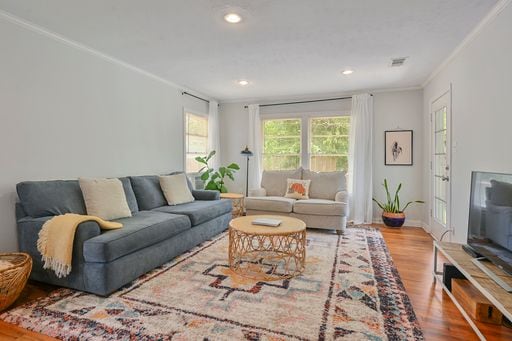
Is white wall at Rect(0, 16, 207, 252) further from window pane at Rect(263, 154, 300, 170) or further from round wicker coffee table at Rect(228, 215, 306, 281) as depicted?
window pane at Rect(263, 154, 300, 170)

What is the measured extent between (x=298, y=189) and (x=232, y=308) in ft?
9.35

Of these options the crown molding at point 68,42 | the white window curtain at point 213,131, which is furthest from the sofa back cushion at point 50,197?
the white window curtain at point 213,131

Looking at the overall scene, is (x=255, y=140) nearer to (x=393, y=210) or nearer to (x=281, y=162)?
(x=281, y=162)

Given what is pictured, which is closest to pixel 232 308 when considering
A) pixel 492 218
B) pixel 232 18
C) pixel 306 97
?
pixel 492 218

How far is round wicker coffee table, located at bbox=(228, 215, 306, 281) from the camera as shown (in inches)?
101

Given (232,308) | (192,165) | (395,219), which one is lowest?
(232,308)

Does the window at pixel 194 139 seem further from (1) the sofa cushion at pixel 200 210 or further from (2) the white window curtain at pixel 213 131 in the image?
(1) the sofa cushion at pixel 200 210

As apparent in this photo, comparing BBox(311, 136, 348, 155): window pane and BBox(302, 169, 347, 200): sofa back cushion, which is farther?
BBox(311, 136, 348, 155): window pane

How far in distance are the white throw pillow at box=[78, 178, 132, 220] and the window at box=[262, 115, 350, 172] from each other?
125 inches

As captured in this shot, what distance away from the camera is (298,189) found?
464 cm

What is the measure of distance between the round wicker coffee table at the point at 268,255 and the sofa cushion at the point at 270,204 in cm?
117

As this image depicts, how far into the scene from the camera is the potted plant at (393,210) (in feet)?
14.6

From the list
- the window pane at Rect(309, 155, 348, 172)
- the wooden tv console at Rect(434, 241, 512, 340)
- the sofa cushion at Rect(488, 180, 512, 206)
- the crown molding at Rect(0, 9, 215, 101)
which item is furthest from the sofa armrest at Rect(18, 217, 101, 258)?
the window pane at Rect(309, 155, 348, 172)

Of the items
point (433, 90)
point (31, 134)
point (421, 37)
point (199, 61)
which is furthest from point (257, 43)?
point (433, 90)
